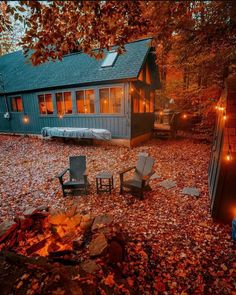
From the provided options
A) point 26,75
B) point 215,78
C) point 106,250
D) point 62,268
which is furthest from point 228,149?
point 26,75

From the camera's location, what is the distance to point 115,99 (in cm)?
966

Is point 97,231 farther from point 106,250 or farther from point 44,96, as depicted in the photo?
point 44,96

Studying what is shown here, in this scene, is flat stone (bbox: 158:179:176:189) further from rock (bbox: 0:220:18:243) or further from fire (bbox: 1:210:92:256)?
rock (bbox: 0:220:18:243)

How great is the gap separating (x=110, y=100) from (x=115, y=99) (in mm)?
295

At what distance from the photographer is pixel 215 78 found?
25.0 feet

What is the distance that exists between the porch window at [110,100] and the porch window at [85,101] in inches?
26.3

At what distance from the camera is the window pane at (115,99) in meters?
9.57

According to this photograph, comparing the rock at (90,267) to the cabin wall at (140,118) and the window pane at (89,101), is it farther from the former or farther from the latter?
the window pane at (89,101)

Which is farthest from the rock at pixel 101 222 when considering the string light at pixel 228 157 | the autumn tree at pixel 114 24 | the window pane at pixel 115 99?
the window pane at pixel 115 99

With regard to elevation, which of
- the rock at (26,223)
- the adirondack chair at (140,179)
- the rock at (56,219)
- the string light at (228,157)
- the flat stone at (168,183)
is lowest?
the flat stone at (168,183)

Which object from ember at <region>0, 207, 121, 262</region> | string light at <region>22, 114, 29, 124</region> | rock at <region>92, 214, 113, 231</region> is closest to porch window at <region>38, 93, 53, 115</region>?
string light at <region>22, 114, 29, 124</region>

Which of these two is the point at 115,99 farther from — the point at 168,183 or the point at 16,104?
the point at 16,104

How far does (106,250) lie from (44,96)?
38.7 feet

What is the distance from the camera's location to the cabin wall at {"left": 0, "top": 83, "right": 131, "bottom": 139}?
943 centimetres
